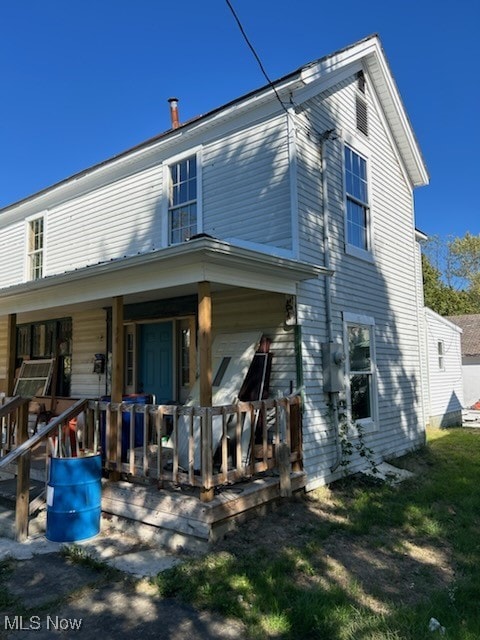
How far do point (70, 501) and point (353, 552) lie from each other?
2971 mm

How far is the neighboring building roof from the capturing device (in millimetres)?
24625

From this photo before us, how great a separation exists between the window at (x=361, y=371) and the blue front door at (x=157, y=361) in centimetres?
310

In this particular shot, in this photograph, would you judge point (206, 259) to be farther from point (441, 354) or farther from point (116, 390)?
point (441, 354)

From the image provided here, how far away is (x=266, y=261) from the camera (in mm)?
5465

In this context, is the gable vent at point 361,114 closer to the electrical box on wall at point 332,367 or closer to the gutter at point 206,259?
the gutter at point 206,259

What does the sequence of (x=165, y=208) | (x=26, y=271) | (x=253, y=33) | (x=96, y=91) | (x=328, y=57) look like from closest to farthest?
(x=253, y=33), (x=328, y=57), (x=165, y=208), (x=26, y=271), (x=96, y=91)

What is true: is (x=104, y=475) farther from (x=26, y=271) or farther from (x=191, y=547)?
(x=26, y=271)

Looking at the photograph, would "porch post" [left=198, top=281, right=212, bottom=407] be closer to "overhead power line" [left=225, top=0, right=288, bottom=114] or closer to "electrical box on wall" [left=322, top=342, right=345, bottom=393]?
"electrical box on wall" [left=322, top=342, right=345, bottom=393]

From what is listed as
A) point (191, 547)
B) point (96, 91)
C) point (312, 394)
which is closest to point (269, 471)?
point (312, 394)

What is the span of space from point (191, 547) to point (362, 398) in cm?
465

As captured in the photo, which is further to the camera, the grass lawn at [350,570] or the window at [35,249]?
the window at [35,249]

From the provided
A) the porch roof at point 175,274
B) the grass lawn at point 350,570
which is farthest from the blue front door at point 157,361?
the grass lawn at point 350,570

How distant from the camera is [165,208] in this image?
28.9ft

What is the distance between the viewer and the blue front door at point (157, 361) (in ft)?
26.5
